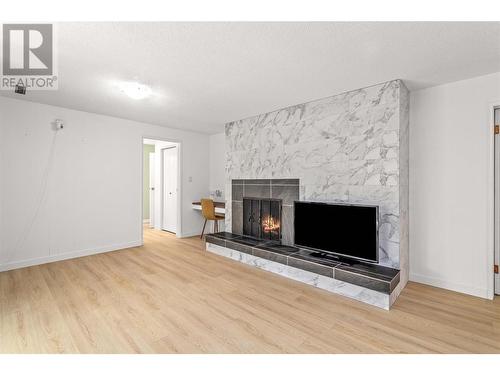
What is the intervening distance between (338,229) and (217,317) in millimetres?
1644

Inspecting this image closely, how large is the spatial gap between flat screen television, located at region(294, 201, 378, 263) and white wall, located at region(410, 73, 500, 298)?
0.76 meters

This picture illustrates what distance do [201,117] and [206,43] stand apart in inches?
93.1

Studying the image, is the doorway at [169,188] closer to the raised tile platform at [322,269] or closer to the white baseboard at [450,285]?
the raised tile platform at [322,269]

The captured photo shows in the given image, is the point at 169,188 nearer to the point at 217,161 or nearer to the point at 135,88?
the point at 217,161

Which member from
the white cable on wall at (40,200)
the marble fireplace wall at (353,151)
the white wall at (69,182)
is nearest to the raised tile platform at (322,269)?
the marble fireplace wall at (353,151)

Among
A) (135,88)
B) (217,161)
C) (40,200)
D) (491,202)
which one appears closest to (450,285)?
(491,202)

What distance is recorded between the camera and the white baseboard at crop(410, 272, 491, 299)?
8.41ft

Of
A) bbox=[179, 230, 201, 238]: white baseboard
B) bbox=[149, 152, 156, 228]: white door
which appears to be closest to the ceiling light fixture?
bbox=[179, 230, 201, 238]: white baseboard

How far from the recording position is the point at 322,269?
274 centimetres

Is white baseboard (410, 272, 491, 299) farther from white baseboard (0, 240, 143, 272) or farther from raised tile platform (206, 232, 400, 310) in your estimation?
white baseboard (0, 240, 143, 272)

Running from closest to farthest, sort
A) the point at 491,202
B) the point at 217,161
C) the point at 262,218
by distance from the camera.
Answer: the point at 491,202 < the point at 262,218 < the point at 217,161

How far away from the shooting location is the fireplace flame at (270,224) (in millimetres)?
3817
